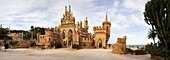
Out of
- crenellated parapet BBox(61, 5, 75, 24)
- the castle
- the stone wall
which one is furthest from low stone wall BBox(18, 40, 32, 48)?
the stone wall

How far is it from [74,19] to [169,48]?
29.1 meters

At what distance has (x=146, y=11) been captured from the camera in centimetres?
1564

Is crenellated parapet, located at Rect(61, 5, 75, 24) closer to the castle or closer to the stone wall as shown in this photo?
the castle

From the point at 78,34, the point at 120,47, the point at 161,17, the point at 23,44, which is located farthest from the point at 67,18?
the point at 161,17

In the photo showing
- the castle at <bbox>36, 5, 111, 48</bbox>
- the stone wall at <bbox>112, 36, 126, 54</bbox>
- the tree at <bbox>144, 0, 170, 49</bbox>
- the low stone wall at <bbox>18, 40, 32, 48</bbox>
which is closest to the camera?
the tree at <bbox>144, 0, 170, 49</bbox>

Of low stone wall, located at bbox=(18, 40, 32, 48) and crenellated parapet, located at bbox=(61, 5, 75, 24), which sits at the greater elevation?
crenellated parapet, located at bbox=(61, 5, 75, 24)

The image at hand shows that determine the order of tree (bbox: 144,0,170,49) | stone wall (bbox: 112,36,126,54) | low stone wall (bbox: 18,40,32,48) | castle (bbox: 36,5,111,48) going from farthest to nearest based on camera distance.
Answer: low stone wall (bbox: 18,40,32,48) < castle (bbox: 36,5,111,48) < stone wall (bbox: 112,36,126,54) < tree (bbox: 144,0,170,49)

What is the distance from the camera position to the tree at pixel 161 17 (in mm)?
13095

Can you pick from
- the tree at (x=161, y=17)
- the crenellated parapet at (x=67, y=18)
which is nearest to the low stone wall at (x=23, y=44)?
the crenellated parapet at (x=67, y=18)

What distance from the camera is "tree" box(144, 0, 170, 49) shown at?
1310 cm

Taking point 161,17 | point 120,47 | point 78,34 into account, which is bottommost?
A: point 120,47

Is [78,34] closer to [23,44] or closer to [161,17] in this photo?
[23,44]

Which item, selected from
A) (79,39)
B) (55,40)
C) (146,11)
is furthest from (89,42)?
(146,11)

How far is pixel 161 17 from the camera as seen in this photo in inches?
532
